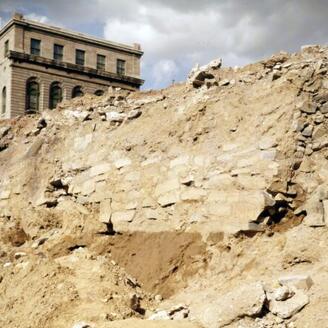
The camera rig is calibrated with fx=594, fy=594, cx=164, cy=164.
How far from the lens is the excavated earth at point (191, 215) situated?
9.41 meters

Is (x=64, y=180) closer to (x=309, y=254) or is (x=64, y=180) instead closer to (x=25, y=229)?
(x=25, y=229)

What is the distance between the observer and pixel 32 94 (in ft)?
159

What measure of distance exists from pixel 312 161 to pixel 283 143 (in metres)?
0.62

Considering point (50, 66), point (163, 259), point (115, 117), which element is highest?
point (50, 66)

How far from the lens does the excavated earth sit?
30.9 feet

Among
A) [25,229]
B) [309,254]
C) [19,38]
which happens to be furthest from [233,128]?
[19,38]

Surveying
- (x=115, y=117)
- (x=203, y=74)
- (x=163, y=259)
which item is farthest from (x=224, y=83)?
(x=163, y=259)

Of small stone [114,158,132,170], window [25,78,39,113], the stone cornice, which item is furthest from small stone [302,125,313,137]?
the stone cornice

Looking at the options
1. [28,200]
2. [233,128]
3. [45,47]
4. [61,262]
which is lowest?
[61,262]

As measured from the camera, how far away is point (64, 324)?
9367 mm

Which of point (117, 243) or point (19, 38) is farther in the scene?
point (19, 38)

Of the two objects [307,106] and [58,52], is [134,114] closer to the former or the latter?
[307,106]

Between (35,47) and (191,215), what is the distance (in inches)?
1584

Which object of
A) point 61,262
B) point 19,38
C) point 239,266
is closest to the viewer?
point 239,266
